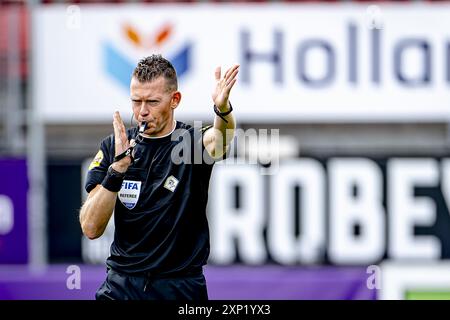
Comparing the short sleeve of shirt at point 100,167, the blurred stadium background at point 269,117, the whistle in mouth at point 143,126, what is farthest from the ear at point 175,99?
the blurred stadium background at point 269,117

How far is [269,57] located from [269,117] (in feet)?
2.23

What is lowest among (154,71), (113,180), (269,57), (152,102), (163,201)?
(163,201)

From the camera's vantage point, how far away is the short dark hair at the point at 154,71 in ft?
18.3

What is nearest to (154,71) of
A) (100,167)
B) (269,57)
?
(100,167)

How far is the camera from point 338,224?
1149cm

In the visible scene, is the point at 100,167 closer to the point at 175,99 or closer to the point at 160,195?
the point at 160,195

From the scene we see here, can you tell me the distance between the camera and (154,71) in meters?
5.61

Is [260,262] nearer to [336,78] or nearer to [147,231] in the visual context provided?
[336,78]

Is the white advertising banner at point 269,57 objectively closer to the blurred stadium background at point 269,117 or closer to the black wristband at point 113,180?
the blurred stadium background at point 269,117

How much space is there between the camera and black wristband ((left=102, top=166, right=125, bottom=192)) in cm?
543

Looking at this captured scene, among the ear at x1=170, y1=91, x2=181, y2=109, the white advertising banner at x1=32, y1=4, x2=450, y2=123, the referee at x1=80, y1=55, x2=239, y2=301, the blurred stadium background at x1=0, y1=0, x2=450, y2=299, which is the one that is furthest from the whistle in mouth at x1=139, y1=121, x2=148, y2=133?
the white advertising banner at x1=32, y1=4, x2=450, y2=123

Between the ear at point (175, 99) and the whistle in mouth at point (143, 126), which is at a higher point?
the ear at point (175, 99)

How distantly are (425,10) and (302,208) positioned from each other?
2648mm

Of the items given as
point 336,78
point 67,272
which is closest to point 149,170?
point 67,272
